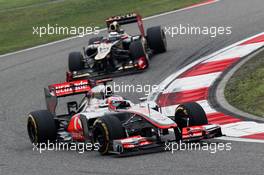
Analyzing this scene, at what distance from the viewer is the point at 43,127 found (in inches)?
540

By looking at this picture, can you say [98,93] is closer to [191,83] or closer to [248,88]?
[248,88]

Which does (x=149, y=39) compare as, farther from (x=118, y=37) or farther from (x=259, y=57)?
(x=259, y=57)

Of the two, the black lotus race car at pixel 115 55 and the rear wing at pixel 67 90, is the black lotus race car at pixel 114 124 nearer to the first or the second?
the rear wing at pixel 67 90

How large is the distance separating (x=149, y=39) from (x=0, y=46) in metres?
6.73

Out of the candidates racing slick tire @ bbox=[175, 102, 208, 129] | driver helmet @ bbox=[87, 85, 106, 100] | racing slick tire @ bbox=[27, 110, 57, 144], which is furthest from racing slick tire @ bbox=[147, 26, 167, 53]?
racing slick tire @ bbox=[175, 102, 208, 129]

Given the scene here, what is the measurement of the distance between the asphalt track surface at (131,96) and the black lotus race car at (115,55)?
369mm

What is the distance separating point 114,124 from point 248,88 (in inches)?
169

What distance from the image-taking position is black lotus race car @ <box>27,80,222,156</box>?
40.3 feet

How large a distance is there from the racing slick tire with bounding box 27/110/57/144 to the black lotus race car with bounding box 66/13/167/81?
21.1 feet

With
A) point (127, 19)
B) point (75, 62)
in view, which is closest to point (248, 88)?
point (75, 62)

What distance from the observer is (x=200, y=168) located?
10570mm

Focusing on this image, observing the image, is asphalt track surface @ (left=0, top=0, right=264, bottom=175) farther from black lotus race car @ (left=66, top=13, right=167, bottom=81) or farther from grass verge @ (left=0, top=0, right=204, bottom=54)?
grass verge @ (left=0, top=0, right=204, bottom=54)

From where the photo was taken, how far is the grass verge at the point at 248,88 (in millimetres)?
14673

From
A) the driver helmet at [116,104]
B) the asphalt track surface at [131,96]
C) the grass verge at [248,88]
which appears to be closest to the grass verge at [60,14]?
the asphalt track surface at [131,96]
